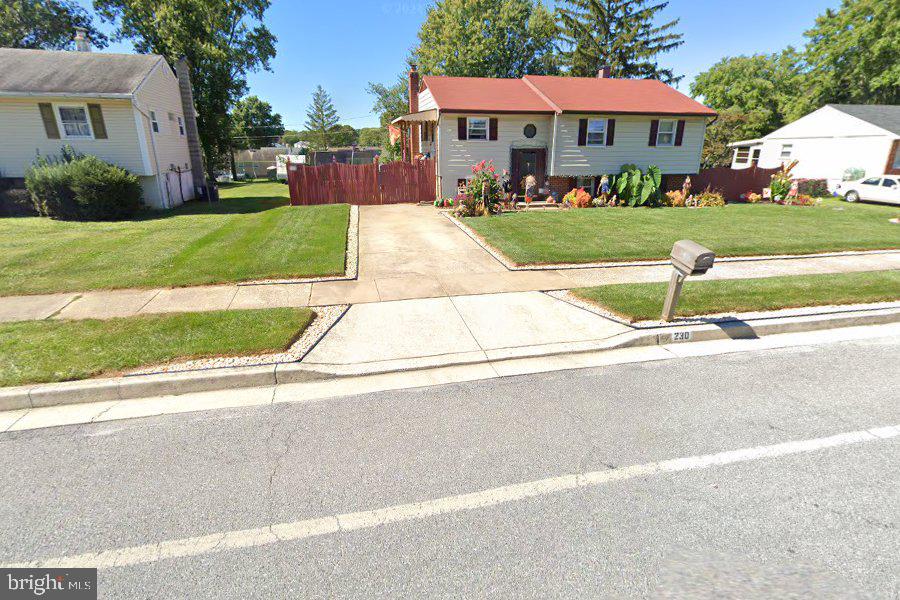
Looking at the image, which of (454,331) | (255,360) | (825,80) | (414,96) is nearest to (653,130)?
(414,96)

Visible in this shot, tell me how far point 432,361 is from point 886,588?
414cm

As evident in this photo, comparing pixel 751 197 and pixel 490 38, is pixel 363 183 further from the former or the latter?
pixel 490 38

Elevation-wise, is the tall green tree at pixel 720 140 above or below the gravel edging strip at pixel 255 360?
above

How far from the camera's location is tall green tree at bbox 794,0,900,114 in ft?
115

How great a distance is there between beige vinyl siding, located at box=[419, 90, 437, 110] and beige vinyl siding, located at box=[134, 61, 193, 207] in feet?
37.3

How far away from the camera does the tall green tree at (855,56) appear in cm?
3497

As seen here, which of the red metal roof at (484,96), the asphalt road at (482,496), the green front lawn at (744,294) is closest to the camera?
the asphalt road at (482,496)

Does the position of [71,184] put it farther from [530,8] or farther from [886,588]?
[530,8]

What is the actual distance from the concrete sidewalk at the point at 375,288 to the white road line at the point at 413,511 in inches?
188

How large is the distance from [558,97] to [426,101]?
628cm

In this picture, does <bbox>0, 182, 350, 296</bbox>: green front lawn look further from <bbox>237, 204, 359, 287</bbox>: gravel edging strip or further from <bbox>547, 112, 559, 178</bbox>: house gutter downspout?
<bbox>547, 112, 559, 178</bbox>: house gutter downspout

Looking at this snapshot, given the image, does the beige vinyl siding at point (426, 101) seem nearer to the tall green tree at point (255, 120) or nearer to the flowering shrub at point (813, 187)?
the flowering shrub at point (813, 187)

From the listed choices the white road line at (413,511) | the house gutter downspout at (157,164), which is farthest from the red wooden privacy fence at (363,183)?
the white road line at (413,511)

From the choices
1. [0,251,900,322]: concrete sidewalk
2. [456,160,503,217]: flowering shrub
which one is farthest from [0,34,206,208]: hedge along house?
[456,160,503,217]: flowering shrub
